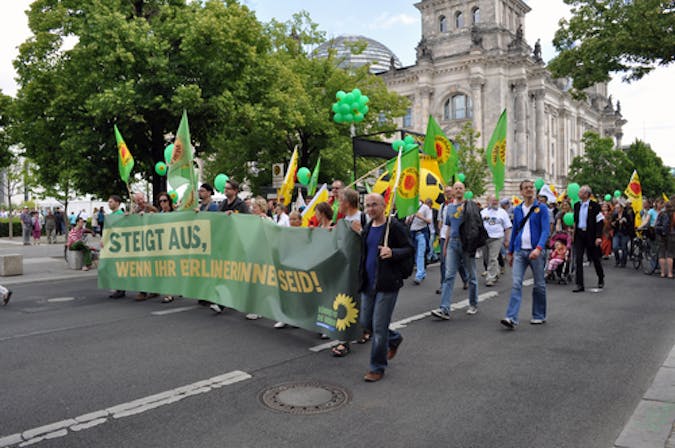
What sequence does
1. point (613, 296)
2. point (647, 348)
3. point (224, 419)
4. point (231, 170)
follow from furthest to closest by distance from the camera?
point (231, 170) → point (613, 296) → point (647, 348) → point (224, 419)

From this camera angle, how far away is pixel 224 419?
4461 millimetres

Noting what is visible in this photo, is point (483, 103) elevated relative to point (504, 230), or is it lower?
elevated

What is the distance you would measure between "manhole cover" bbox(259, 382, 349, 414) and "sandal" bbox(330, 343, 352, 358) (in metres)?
0.98

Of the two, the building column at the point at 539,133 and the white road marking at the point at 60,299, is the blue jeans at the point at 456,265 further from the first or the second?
the building column at the point at 539,133

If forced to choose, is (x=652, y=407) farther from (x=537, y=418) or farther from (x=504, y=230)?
(x=504, y=230)

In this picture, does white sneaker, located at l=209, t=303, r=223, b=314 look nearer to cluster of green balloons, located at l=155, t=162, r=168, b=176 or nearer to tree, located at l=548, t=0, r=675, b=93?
cluster of green balloons, located at l=155, t=162, r=168, b=176

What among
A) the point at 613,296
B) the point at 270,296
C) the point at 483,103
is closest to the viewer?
the point at 270,296

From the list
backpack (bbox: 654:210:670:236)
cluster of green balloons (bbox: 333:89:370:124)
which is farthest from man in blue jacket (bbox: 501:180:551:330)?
cluster of green balloons (bbox: 333:89:370:124)

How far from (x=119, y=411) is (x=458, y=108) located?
69963 mm

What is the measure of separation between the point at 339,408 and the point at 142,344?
10.5 ft

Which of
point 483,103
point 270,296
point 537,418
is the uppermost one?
point 483,103

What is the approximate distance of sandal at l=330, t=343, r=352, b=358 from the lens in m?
6.31

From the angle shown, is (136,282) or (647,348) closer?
(647,348)

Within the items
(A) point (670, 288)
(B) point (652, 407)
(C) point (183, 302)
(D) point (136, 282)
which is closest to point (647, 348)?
(B) point (652, 407)
